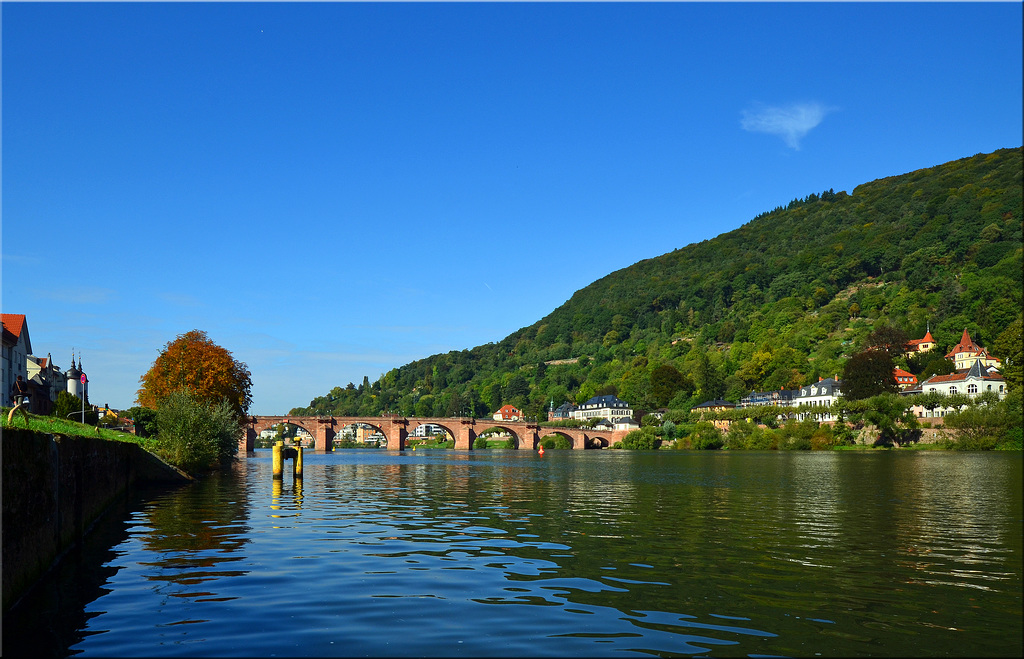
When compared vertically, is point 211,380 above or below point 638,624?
above

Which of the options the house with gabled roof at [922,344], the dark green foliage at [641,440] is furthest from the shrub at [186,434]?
the house with gabled roof at [922,344]

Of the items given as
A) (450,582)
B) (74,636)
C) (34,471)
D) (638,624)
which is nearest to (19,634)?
(74,636)

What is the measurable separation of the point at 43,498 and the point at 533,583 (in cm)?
1010

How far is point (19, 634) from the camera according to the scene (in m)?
12.5

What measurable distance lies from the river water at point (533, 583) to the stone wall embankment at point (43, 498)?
60cm

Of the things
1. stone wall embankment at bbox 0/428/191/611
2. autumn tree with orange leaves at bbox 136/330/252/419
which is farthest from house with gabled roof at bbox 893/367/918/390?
stone wall embankment at bbox 0/428/191/611

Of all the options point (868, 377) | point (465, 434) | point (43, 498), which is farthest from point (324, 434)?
point (43, 498)

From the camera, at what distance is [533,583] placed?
1638cm

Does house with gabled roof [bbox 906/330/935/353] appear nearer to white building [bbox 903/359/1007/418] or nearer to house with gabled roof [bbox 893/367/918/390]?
house with gabled roof [bbox 893/367/918/390]

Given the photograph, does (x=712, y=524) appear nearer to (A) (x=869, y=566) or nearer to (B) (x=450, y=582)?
(A) (x=869, y=566)

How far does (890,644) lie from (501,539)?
12723 mm

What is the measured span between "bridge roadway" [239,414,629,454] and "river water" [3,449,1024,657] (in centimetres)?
13844

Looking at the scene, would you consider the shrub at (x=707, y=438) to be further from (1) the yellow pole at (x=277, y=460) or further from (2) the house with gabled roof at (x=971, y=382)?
(1) the yellow pole at (x=277, y=460)

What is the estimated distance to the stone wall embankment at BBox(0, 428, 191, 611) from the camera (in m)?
13.5
